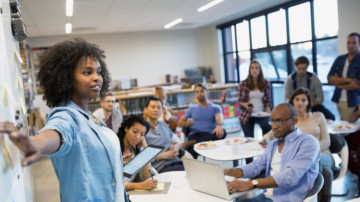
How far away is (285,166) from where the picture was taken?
2416 mm

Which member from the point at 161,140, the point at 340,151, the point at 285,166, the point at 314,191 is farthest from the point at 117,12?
the point at 314,191

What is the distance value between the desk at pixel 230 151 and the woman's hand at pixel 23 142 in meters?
2.69

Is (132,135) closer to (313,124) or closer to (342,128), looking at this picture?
(313,124)

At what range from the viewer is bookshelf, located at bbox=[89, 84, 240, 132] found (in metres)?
6.90

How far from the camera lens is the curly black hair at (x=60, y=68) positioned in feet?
4.39

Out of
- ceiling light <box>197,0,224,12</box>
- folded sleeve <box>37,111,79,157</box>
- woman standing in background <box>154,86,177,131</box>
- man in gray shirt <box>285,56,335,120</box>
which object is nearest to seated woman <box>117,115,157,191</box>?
folded sleeve <box>37,111,79,157</box>

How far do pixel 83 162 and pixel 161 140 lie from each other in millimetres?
2569

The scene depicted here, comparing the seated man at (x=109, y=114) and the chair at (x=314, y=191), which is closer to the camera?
the chair at (x=314, y=191)

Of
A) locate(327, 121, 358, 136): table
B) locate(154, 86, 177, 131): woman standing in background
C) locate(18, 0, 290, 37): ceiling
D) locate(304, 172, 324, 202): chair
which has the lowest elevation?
locate(304, 172, 324, 202): chair

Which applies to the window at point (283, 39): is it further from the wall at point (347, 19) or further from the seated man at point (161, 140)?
the seated man at point (161, 140)

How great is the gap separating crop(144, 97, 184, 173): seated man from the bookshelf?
114 inches

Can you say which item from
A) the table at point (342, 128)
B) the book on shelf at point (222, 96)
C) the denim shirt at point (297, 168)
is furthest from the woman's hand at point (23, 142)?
the book on shelf at point (222, 96)

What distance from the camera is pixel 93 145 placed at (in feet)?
4.05

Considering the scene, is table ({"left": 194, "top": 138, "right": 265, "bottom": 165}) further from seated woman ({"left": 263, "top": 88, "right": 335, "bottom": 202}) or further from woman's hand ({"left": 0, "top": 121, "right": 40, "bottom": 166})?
woman's hand ({"left": 0, "top": 121, "right": 40, "bottom": 166})
